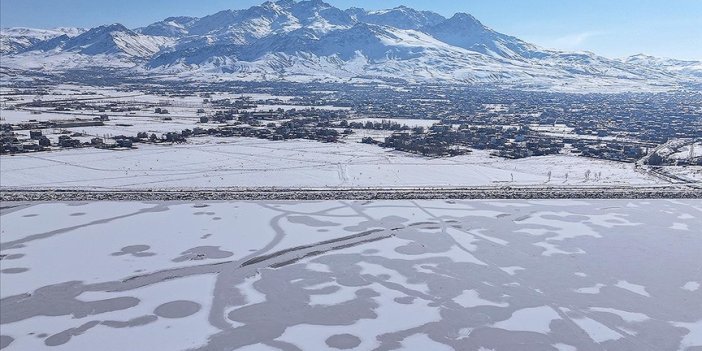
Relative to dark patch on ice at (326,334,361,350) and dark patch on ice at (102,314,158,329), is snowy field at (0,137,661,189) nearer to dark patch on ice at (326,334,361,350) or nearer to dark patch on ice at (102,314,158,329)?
dark patch on ice at (102,314,158,329)

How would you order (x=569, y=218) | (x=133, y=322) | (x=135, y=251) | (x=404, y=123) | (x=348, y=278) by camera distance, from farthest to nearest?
(x=404, y=123)
(x=569, y=218)
(x=135, y=251)
(x=348, y=278)
(x=133, y=322)

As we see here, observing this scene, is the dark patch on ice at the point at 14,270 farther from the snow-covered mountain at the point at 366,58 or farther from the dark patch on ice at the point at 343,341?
the snow-covered mountain at the point at 366,58

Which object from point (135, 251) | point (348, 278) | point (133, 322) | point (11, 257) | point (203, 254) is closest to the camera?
point (133, 322)

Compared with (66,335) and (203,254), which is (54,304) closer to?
(66,335)

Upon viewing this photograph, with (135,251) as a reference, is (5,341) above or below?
below

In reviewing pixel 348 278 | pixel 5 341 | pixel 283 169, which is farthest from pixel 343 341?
pixel 283 169

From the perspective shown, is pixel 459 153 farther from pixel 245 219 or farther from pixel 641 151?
pixel 245 219
